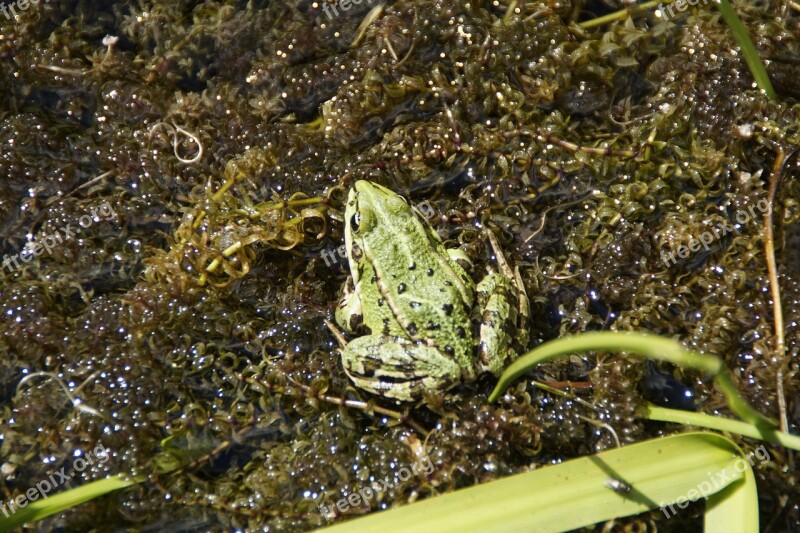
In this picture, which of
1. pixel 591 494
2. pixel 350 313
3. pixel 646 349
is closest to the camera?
pixel 646 349

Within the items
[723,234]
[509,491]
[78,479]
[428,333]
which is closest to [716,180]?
[723,234]

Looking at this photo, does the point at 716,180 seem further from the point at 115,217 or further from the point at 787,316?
the point at 115,217

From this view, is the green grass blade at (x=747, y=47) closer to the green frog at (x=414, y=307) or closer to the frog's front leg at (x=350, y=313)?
the green frog at (x=414, y=307)

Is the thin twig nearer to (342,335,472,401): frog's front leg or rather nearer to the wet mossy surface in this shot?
the wet mossy surface

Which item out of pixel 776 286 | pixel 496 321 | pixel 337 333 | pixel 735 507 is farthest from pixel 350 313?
pixel 776 286

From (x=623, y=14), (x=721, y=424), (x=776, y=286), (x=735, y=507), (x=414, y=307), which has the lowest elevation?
(x=735, y=507)

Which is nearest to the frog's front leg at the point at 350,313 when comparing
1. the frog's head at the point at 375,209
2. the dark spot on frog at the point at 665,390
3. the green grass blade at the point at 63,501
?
the frog's head at the point at 375,209

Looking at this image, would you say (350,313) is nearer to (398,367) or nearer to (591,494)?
(398,367)
